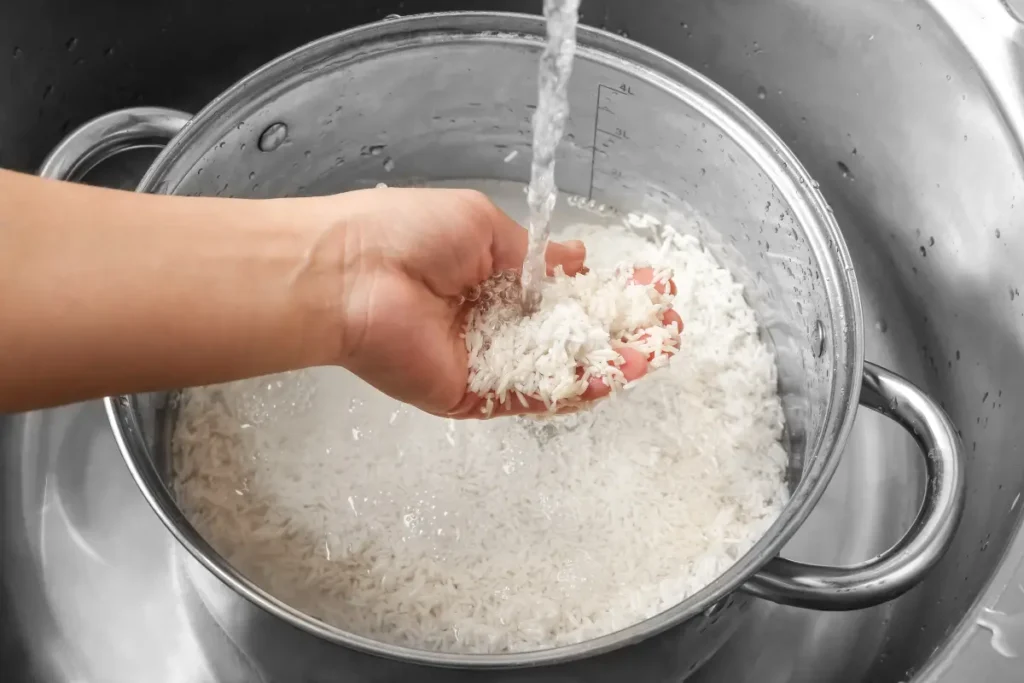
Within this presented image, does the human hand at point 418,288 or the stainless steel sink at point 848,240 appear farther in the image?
the stainless steel sink at point 848,240

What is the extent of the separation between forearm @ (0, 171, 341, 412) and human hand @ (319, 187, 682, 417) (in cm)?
4

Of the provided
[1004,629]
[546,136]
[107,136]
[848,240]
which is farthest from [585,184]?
[1004,629]

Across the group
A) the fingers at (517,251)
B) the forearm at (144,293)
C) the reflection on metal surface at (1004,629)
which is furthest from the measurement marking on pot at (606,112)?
the reflection on metal surface at (1004,629)

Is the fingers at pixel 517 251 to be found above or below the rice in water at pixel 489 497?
above

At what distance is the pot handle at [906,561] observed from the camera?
2.30 feet

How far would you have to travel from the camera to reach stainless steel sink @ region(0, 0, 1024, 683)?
3.15ft

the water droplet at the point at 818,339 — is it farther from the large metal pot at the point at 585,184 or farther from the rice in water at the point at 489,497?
the rice in water at the point at 489,497

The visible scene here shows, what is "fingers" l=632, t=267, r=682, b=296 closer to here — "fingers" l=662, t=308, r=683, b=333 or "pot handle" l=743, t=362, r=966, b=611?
"fingers" l=662, t=308, r=683, b=333

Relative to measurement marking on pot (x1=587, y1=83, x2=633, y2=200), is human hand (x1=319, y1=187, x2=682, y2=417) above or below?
below

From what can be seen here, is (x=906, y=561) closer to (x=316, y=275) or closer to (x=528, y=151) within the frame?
(x=316, y=275)

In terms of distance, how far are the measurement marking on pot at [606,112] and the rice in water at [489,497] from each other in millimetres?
263

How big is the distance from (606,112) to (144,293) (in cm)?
72

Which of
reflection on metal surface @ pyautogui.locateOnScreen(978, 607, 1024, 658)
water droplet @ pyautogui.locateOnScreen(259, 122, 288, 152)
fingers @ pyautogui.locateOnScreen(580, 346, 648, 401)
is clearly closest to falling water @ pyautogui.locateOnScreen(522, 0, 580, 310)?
fingers @ pyautogui.locateOnScreen(580, 346, 648, 401)

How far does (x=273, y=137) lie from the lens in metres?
1.07
